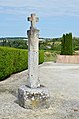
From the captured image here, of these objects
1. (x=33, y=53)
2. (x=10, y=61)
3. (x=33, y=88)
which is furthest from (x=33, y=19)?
(x=10, y=61)

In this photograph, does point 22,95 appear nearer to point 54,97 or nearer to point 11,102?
point 11,102

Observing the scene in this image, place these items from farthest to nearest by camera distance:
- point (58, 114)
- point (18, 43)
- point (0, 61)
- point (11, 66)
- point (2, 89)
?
point (18, 43) → point (11, 66) → point (0, 61) → point (2, 89) → point (58, 114)

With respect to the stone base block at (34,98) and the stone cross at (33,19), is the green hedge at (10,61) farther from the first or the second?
the stone base block at (34,98)

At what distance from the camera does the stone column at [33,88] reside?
6934 mm

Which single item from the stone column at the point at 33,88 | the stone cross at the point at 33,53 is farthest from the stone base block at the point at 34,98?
the stone cross at the point at 33,53

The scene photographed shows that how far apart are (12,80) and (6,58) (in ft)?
3.01

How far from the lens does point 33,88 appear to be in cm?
715

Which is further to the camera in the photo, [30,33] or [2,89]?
[2,89]

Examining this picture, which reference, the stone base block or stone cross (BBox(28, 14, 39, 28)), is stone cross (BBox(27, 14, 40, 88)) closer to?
stone cross (BBox(28, 14, 39, 28))

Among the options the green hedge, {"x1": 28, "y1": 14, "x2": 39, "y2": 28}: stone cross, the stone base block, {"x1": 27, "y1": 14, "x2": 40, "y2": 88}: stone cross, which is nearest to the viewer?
the stone base block

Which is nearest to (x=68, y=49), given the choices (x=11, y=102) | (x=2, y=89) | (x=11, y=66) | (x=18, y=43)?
(x=18, y=43)

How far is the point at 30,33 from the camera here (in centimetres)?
711

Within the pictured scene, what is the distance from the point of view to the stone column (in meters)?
6.93

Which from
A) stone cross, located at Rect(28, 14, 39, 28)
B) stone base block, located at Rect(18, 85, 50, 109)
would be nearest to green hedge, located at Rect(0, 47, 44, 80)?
stone cross, located at Rect(28, 14, 39, 28)
